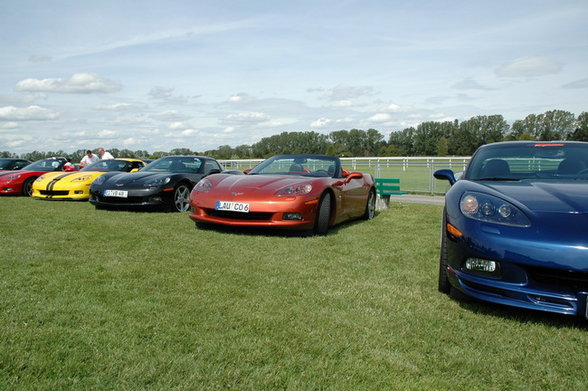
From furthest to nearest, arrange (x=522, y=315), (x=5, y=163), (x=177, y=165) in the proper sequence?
1. (x=5, y=163)
2. (x=177, y=165)
3. (x=522, y=315)

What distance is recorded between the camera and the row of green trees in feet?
278

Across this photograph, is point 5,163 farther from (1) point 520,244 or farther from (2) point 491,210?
(1) point 520,244

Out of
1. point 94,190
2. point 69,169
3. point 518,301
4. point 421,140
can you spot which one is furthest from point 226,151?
point 518,301

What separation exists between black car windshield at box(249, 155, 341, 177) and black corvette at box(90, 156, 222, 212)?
2.08m

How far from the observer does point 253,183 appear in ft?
21.5

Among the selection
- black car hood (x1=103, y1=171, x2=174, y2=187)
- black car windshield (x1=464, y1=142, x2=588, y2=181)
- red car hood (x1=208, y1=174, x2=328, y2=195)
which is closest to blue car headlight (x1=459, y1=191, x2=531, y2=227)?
black car windshield (x1=464, y1=142, x2=588, y2=181)

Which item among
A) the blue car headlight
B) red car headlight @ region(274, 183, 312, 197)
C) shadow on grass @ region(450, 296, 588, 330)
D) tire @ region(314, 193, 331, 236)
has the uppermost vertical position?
the blue car headlight

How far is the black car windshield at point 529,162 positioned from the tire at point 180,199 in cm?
587

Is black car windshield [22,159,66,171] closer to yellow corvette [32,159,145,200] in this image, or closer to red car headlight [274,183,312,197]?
yellow corvette [32,159,145,200]

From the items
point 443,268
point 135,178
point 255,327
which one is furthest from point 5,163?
point 443,268

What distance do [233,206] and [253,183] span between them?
56 cm

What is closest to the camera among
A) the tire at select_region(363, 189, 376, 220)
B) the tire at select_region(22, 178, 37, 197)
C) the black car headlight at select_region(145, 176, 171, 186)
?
the tire at select_region(363, 189, 376, 220)

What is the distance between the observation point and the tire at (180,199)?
8.94m

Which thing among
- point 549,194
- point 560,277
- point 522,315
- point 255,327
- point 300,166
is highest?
point 300,166
